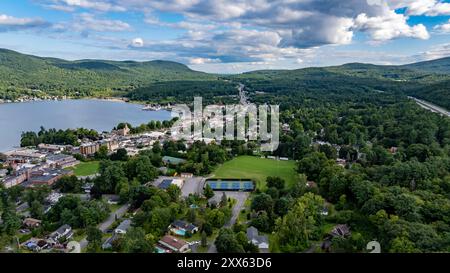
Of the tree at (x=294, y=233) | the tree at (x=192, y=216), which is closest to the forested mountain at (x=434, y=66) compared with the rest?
the tree at (x=294, y=233)

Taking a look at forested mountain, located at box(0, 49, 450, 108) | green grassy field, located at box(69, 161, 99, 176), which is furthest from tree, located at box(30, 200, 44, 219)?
forested mountain, located at box(0, 49, 450, 108)

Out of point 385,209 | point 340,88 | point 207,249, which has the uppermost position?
point 340,88

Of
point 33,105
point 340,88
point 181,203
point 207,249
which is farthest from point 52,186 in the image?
point 340,88

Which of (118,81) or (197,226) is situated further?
(118,81)

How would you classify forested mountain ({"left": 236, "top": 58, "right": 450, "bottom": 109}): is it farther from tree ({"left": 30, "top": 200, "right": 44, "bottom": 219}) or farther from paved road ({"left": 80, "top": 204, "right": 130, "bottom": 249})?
tree ({"left": 30, "top": 200, "right": 44, "bottom": 219})

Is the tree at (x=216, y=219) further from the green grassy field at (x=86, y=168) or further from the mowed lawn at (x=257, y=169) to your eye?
the green grassy field at (x=86, y=168)

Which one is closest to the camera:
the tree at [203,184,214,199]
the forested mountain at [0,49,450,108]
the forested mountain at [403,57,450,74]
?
the tree at [203,184,214,199]

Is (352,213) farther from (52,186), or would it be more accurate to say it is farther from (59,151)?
(59,151)
